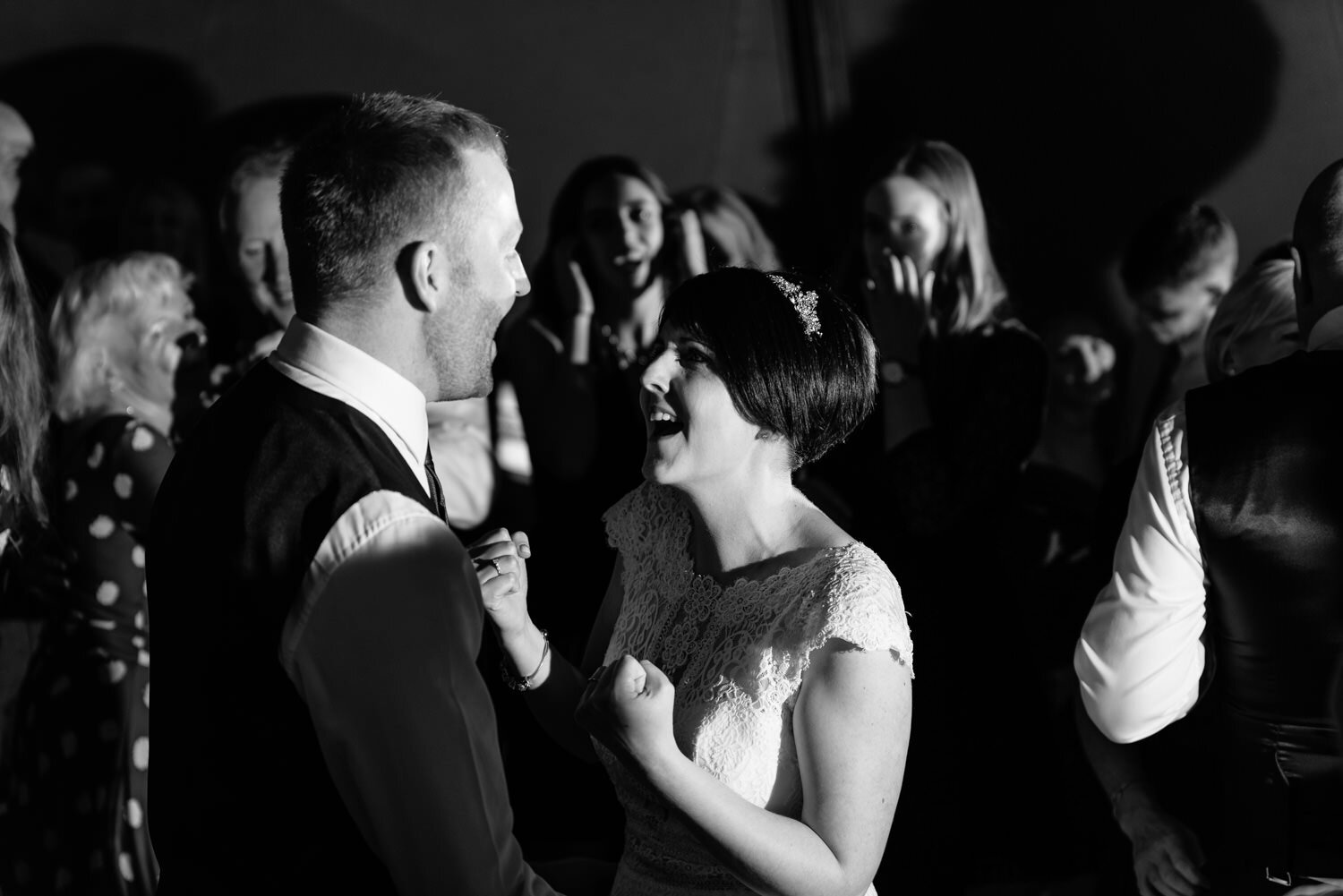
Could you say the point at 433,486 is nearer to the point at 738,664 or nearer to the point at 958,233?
the point at 738,664

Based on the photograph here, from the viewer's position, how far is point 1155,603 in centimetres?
165

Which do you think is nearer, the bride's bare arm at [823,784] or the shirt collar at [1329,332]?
the bride's bare arm at [823,784]

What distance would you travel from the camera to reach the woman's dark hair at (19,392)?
2.28m

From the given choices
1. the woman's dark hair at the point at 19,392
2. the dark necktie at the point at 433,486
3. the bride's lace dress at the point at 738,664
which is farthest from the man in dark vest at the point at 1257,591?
the woman's dark hair at the point at 19,392

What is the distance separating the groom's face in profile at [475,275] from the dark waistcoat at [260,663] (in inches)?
5.5

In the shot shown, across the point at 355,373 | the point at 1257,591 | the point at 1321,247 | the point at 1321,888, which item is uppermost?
the point at 355,373

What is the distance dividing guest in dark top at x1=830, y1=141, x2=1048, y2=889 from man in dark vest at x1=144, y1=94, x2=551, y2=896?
1.36 metres

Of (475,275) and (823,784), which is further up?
(475,275)

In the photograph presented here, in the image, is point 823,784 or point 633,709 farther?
point 823,784

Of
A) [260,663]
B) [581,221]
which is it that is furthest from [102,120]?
[260,663]

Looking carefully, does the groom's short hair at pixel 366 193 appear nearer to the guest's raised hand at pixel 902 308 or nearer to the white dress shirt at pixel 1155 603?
the white dress shirt at pixel 1155 603

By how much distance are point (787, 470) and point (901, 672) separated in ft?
1.24

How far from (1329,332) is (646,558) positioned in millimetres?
943

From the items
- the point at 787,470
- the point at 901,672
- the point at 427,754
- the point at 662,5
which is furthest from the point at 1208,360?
the point at 662,5
